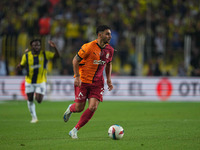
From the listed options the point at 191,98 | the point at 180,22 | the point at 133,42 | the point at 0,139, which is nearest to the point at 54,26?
the point at 133,42

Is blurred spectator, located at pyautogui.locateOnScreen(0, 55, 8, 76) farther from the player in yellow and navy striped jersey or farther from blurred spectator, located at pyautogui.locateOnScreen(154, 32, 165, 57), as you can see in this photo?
the player in yellow and navy striped jersey

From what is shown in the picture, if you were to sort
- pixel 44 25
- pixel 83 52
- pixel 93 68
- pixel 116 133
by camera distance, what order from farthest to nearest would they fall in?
1. pixel 44 25
2. pixel 93 68
3. pixel 83 52
4. pixel 116 133

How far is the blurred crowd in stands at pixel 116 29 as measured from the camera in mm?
20453

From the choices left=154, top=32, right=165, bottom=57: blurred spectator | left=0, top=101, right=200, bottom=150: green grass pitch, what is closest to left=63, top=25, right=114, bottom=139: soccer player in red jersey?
left=0, top=101, right=200, bottom=150: green grass pitch

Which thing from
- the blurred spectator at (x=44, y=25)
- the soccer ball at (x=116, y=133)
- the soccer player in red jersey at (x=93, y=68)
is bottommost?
the soccer ball at (x=116, y=133)

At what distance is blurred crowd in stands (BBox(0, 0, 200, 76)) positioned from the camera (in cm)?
2045

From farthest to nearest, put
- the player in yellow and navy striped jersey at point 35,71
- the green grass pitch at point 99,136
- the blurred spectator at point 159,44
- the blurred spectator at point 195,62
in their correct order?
the blurred spectator at point 159,44, the blurred spectator at point 195,62, the player in yellow and navy striped jersey at point 35,71, the green grass pitch at point 99,136

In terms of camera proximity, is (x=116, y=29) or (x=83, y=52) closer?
(x=83, y=52)

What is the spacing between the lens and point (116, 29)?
21.5 metres

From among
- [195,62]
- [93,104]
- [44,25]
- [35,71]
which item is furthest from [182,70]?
[93,104]

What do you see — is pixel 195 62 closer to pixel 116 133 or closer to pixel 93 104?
pixel 93 104

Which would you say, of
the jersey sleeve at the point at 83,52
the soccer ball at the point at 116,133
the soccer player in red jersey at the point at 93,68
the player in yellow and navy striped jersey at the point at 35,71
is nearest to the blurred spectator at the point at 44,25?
the player in yellow and navy striped jersey at the point at 35,71

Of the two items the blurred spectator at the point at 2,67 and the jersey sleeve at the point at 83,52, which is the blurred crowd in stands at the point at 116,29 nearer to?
the blurred spectator at the point at 2,67

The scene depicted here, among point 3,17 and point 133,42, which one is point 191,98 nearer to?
A: point 133,42
